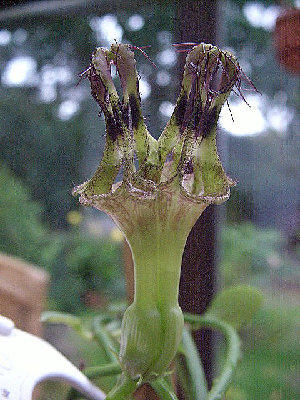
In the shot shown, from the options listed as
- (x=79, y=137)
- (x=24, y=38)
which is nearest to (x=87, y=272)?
(x=79, y=137)

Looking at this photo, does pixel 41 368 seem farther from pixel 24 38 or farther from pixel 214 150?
pixel 24 38

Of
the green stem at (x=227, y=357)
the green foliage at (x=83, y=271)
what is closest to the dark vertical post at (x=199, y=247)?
the green stem at (x=227, y=357)

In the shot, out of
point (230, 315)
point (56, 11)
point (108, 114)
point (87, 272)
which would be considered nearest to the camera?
point (108, 114)

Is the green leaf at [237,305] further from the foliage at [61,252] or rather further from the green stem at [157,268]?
the foliage at [61,252]

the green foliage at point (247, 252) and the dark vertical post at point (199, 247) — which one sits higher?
the dark vertical post at point (199, 247)

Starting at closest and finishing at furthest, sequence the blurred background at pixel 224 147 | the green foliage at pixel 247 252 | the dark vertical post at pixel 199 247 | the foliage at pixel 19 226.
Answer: the dark vertical post at pixel 199 247 < the blurred background at pixel 224 147 < the green foliage at pixel 247 252 < the foliage at pixel 19 226

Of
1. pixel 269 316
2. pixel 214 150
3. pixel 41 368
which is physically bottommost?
pixel 269 316

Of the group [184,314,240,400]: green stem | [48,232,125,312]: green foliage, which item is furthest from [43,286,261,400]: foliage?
[48,232,125,312]: green foliage
